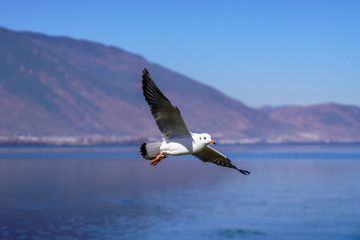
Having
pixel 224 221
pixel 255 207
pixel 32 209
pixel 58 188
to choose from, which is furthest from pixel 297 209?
pixel 58 188

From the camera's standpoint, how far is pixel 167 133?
36.3 ft

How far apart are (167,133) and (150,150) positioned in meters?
0.46

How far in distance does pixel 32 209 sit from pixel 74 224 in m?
11.1

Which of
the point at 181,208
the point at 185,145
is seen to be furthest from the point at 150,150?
the point at 181,208

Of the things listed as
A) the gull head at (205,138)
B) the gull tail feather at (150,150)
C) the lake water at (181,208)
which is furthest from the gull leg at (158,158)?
the lake water at (181,208)

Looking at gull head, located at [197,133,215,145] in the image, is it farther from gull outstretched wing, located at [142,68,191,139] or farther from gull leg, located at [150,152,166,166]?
gull leg, located at [150,152,166,166]

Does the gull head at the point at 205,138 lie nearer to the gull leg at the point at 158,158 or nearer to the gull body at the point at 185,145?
the gull body at the point at 185,145

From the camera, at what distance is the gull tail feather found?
11023 mm

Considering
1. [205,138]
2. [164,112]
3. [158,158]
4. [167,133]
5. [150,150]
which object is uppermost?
[164,112]

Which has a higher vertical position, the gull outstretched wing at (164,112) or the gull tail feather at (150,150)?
the gull outstretched wing at (164,112)

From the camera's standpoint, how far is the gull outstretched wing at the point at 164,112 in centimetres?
1039

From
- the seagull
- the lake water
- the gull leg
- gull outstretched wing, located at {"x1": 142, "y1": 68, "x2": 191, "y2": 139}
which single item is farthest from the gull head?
the lake water

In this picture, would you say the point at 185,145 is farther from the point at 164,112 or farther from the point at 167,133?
the point at 164,112

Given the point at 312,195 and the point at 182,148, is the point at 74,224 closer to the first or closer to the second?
the point at 312,195
